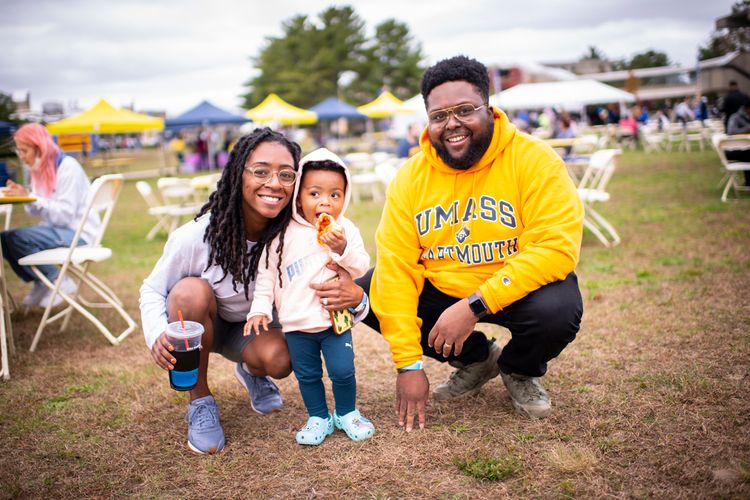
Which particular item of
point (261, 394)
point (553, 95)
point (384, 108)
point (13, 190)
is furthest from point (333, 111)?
point (261, 394)

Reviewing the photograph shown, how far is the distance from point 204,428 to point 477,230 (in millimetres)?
1692

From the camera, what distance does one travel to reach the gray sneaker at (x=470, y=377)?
3.22 meters

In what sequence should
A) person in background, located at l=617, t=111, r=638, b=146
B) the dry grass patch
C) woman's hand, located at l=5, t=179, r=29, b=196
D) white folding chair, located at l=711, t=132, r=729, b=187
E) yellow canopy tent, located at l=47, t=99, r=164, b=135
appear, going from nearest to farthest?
the dry grass patch < woman's hand, located at l=5, t=179, r=29, b=196 < white folding chair, located at l=711, t=132, r=729, b=187 < yellow canopy tent, located at l=47, t=99, r=164, b=135 < person in background, located at l=617, t=111, r=638, b=146

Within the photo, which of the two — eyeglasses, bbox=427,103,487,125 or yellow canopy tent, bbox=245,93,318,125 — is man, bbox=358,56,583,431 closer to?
eyeglasses, bbox=427,103,487,125

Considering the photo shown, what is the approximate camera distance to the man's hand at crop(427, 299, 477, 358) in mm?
2645

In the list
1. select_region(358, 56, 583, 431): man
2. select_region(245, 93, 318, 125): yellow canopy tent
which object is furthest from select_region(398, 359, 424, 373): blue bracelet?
select_region(245, 93, 318, 125): yellow canopy tent

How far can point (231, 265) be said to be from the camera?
9.59ft

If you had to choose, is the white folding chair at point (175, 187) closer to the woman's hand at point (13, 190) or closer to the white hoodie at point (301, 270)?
the woman's hand at point (13, 190)

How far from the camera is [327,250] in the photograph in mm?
2842

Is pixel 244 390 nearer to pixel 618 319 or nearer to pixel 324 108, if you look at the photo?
pixel 618 319

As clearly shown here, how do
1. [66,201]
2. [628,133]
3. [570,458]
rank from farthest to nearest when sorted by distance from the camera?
[628,133]
[66,201]
[570,458]

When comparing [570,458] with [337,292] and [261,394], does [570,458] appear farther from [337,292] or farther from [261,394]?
[261,394]

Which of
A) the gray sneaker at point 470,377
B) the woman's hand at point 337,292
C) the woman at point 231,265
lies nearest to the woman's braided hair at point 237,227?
the woman at point 231,265

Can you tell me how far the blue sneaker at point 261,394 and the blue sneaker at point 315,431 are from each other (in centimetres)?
43
